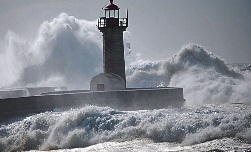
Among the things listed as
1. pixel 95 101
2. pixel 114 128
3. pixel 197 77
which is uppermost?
pixel 197 77

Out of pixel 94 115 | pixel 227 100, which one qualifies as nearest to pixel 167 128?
pixel 94 115

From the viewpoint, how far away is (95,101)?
16797 mm

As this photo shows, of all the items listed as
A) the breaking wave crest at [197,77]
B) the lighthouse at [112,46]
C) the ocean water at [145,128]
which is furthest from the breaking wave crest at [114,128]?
the breaking wave crest at [197,77]

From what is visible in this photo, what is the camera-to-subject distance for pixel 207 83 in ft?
81.7

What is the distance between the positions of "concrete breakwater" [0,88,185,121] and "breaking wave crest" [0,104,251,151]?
859 millimetres

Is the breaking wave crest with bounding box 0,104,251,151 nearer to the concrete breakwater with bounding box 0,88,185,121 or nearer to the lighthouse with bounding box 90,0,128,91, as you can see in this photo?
the concrete breakwater with bounding box 0,88,185,121

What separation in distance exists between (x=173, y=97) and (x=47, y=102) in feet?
15.6

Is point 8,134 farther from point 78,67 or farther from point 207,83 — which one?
point 78,67

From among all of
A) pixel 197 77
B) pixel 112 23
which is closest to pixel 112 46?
pixel 112 23

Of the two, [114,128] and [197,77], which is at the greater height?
[197,77]

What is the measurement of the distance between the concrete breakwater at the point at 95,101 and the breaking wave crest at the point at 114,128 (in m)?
0.86

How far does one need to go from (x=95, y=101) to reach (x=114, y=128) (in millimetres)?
4102

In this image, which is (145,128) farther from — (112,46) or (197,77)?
(197,77)

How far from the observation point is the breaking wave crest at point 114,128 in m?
11.4
